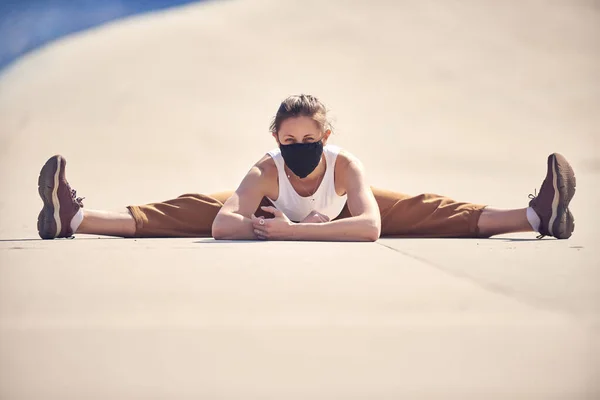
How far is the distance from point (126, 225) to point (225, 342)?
361 centimetres

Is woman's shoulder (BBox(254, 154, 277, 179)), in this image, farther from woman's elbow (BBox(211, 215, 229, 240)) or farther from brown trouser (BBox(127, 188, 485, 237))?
brown trouser (BBox(127, 188, 485, 237))

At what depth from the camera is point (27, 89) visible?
23.7m

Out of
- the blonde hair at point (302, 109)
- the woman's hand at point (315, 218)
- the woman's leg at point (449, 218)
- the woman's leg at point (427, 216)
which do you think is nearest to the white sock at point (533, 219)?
the woman's leg at point (449, 218)

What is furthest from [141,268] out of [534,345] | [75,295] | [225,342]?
[534,345]

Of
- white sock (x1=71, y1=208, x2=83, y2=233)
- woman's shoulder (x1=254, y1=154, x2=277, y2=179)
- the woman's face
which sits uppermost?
the woman's face

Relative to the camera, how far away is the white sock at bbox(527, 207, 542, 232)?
475 cm

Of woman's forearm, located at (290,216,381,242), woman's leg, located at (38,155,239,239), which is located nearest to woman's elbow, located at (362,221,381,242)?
woman's forearm, located at (290,216,381,242)

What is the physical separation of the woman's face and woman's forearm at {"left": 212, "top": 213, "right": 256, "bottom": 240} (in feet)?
1.94

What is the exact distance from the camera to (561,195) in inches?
177

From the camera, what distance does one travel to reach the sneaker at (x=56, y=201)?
185 inches

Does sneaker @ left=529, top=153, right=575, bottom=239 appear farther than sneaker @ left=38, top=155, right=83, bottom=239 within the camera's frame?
No

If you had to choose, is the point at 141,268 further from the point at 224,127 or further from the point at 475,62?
the point at 475,62

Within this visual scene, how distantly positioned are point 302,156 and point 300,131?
165 millimetres

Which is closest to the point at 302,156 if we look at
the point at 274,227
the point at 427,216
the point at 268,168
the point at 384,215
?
the point at 268,168
